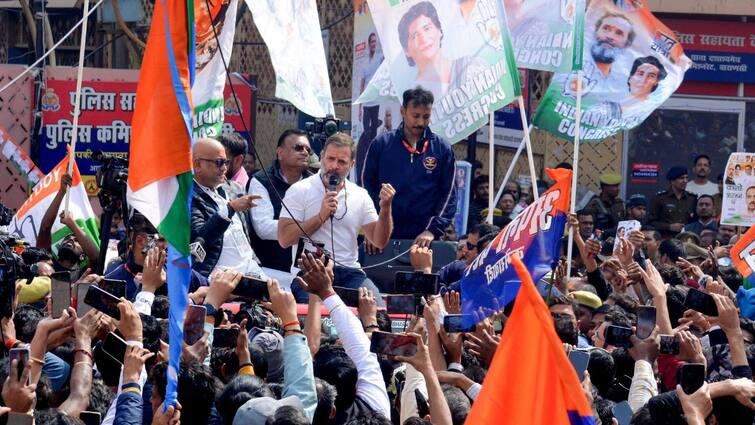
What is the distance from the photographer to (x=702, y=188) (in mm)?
16906

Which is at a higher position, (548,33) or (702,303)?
(548,33)

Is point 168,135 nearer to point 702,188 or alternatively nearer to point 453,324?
point 453,324

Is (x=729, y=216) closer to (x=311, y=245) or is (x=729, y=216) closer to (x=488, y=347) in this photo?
(x=311, y=245)

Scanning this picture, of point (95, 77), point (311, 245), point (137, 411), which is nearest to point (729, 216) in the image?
point (311, 245)

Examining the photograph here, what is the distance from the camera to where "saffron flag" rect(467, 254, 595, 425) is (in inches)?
183

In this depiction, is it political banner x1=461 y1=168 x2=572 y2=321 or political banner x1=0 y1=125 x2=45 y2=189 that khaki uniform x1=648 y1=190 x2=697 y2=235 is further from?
political banner x1=461 y1=168 x2=572 y2=321

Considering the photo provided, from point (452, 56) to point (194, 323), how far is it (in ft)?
17.5

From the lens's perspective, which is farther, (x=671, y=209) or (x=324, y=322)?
(x=671, y=209)

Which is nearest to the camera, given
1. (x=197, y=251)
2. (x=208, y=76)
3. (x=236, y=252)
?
(x=197, y=251)

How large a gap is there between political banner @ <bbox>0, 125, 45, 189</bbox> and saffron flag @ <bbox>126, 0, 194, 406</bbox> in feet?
28.5

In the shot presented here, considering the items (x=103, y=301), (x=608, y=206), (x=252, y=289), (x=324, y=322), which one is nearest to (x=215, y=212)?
(x=324, y=322)

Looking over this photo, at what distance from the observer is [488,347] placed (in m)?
6.93

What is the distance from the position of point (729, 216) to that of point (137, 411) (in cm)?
846

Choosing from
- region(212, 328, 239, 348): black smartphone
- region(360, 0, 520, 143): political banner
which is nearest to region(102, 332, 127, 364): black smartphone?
region(212, 328, 239, 348): black smartphone
